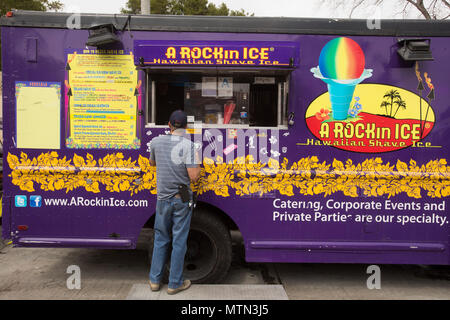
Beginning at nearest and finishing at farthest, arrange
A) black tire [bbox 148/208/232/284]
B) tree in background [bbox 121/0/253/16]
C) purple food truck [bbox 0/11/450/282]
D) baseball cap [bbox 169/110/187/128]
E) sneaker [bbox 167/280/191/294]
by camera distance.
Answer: baseball cap [bbox 169/110/187/128], sneaker [bbox 167/280/191/294], purple food truck [bbox 0/11/450/282], black tire [bbox 148/208/232/284], tree in background [bbox 121/0/253/16]

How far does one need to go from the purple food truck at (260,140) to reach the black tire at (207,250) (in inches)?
A: 8.4

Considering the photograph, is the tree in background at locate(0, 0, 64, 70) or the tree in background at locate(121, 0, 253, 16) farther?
the tree in background at locate(121, 0, 253, 16)

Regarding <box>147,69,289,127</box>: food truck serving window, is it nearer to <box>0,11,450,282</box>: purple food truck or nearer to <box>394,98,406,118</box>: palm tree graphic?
<box>0,11,450,282</box>: purple food truck

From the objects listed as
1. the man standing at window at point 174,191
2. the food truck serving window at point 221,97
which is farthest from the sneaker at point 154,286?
the food truck serving window at point 221,97

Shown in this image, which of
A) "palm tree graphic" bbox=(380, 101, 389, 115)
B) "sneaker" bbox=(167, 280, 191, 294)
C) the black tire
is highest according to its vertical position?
"palm tree graphic" bbox=(380, 101, 389, 115)

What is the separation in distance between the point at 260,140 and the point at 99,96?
1803mm

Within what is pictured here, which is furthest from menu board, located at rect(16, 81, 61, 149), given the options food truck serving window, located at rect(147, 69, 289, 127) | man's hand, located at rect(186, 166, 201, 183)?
man's hand, located at rect(186, 166, 201, 183)

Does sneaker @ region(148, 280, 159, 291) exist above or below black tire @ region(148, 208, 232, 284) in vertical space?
below

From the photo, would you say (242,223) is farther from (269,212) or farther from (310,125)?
(310,125)

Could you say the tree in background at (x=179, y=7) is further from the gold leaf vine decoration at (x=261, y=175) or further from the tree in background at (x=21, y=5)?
the gold leaf vine decoration at (x=261, y=175)

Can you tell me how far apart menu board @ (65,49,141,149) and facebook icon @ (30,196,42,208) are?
683mm

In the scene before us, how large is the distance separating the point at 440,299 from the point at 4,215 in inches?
193

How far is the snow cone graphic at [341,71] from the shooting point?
3842 millimetres

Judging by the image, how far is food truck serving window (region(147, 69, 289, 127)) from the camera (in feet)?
13.1
